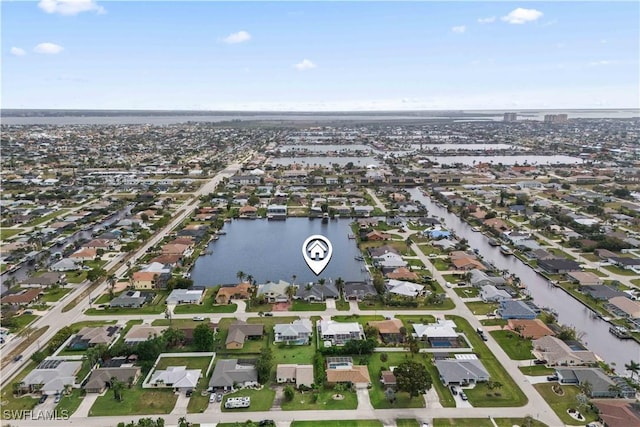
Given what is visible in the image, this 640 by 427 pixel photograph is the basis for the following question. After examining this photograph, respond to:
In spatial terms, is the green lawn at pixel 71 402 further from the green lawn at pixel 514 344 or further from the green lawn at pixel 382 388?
the green lawn at pixel 514 344

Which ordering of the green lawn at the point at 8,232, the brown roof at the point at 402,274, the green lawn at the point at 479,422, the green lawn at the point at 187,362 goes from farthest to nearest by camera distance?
the green lawn at the point at 8,232, the brown roof at the point at 402,274, the green lawn at the point at 187,362, the green lawn at the point at 479,422

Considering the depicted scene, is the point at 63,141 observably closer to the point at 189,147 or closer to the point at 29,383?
the point at 189,147

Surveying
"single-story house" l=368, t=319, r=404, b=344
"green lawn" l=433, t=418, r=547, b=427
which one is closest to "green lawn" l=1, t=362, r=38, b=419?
"single-story house" l=368, t=319, r=404, b=344

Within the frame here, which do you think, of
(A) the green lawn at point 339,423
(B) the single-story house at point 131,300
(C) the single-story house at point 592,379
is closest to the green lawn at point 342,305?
(A) the green lawn at point 339,423

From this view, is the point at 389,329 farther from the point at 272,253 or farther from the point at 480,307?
the point at 272,253

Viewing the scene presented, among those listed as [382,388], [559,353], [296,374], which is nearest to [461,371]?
[382,388]

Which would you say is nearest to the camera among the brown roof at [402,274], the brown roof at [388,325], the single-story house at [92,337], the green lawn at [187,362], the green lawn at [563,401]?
the green lawn at [563,401]

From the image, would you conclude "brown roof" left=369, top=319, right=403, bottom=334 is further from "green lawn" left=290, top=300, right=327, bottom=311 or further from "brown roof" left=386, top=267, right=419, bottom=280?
"brown roof" left=386, top=267, right=419, bottom=280

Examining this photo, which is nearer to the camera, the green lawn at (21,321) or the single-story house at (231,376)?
the single-story house at (231,376)
